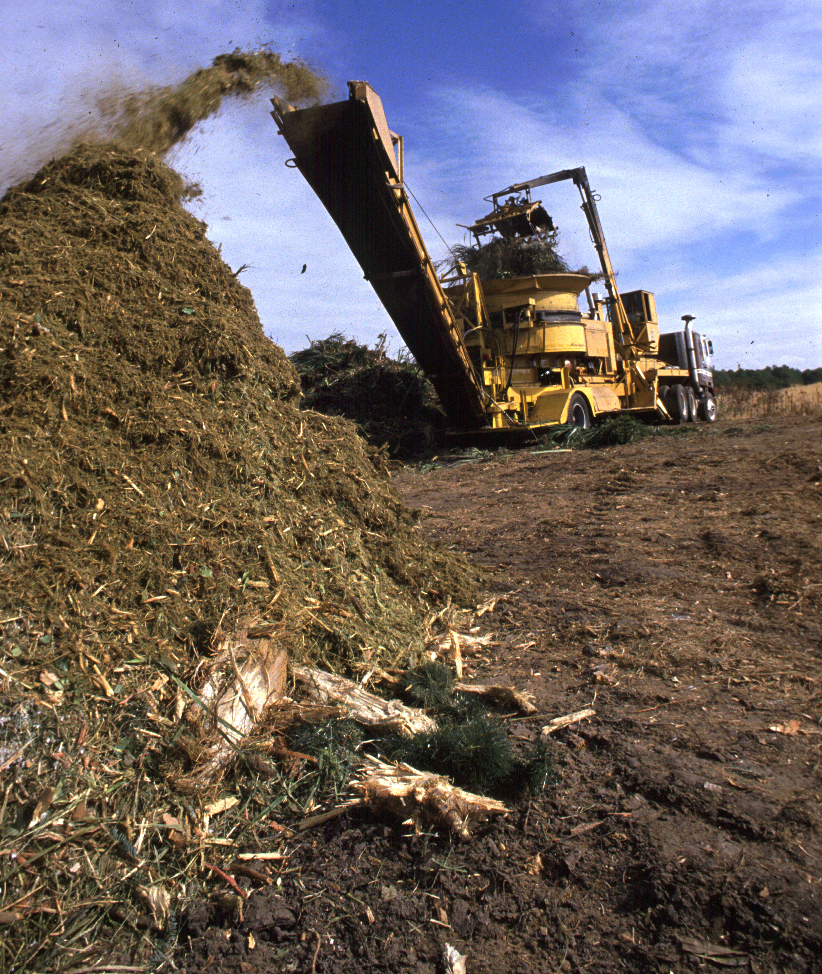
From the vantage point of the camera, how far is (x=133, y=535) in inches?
127

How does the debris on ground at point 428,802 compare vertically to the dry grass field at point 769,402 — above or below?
below

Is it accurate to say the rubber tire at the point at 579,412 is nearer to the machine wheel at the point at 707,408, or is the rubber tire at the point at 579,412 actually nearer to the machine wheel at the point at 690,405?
the machine wheel at the point at 690,405

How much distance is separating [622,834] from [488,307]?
1162cm

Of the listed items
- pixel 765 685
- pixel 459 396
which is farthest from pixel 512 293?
pixel 765 685

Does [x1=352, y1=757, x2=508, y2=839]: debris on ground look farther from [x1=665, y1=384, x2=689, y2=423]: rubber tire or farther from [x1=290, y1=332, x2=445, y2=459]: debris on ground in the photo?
[x1=665, y1=384, x2=689, y2=423]: rubber tire

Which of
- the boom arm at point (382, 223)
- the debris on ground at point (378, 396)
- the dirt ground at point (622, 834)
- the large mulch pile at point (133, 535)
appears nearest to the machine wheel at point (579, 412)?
the boom arm at point (382, 223)

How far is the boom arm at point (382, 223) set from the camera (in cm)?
833

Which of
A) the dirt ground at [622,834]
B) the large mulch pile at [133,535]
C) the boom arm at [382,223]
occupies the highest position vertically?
the boom arm at [382,223]

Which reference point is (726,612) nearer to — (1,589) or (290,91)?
(1,589)

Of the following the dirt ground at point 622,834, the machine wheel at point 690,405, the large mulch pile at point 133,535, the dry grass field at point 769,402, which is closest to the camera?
the dirt ground at point 622,834

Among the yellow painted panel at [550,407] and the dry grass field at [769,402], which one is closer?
the yellow painted panel at [550,407]

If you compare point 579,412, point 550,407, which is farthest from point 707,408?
point 550,407

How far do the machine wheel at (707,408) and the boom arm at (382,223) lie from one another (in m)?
10.1

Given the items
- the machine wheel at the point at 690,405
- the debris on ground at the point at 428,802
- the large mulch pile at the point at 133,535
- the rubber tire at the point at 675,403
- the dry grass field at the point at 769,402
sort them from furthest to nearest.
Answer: the machine wheel at the point at 690,405 < the rubber tire at the point at 675,403 < the dry grass field at the point at 769,402 < the debris on ground at the point at 428,802 < the large mulch pile at the point at 133,535
